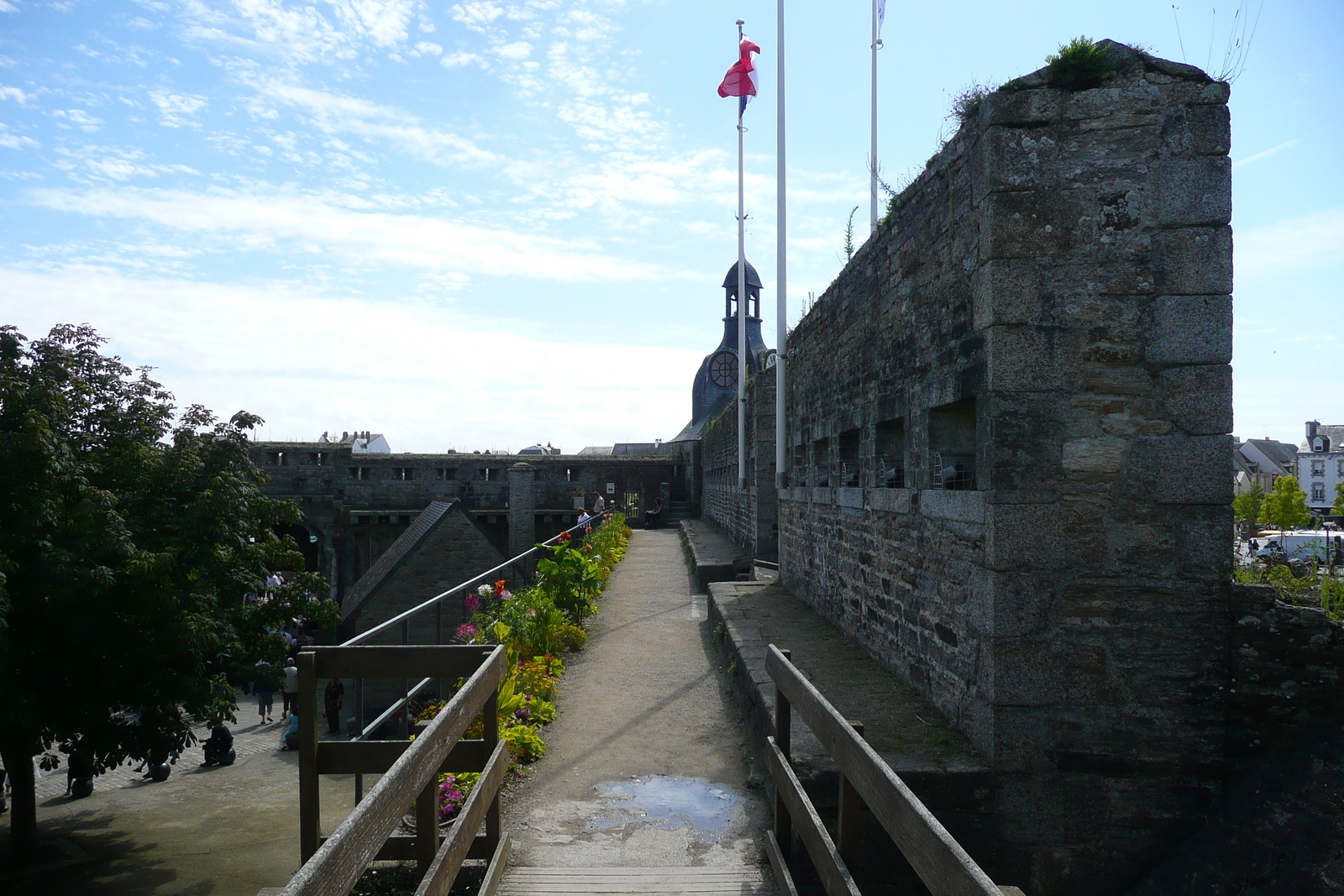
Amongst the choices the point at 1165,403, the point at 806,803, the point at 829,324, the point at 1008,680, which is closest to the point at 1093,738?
the point at 1008,680

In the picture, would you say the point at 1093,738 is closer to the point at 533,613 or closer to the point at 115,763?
the point at 533,613

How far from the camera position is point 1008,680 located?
439 centimetres

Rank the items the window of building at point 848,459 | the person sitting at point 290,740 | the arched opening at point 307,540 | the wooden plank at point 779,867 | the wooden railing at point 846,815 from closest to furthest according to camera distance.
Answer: the wooden railing at point 846,815 < the wooden plank at point 779,867 < the window of building at point 848,459 < the person sitting at point 290,740 < the arched opening at point 307,540

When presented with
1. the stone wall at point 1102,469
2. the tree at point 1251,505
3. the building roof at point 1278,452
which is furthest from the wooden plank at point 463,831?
the building roof at point 1278,452

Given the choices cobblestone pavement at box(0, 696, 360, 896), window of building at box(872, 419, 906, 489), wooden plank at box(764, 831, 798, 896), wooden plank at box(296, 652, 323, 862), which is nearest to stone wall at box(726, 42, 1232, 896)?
wooden plank at box(764, 831, 798, 896)

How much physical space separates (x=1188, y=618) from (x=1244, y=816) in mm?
1013

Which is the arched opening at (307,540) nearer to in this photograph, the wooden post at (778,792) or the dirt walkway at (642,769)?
the dirt walkway at (642,769)

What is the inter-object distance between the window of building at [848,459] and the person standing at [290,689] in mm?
9404

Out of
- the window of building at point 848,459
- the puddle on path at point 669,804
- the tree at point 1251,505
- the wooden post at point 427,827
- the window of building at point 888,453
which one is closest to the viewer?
the wooden post at point 427,827

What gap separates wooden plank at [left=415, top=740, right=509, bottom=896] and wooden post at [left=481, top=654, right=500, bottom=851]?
36 millimetres

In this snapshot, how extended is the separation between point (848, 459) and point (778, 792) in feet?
16.4

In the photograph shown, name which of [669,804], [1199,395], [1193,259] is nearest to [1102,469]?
[1199,395]

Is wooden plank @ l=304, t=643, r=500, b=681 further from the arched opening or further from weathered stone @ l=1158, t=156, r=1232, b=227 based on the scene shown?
the arched opening

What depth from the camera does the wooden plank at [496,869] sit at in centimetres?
331
